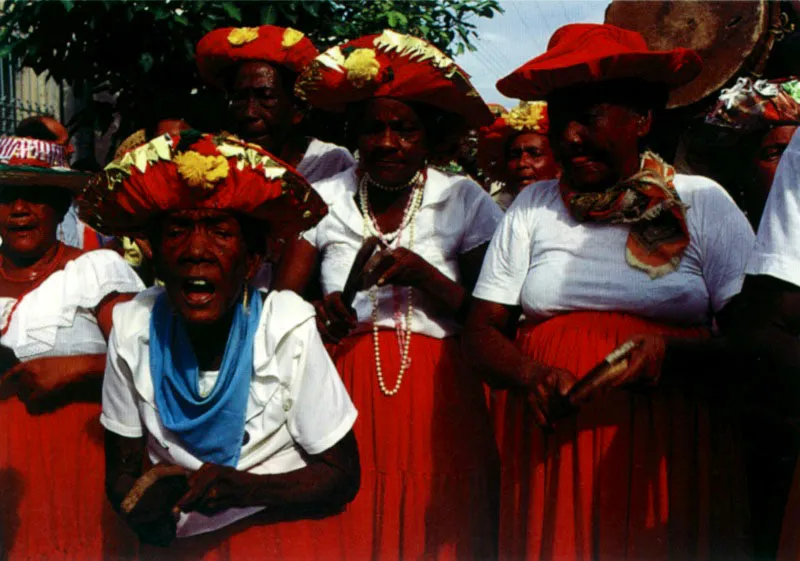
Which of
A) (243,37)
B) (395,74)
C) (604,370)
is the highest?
(243,37)

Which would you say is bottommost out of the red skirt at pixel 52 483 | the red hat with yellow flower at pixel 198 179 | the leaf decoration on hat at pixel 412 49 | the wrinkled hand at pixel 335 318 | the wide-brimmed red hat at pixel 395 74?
the red skirt at pixel 52 483

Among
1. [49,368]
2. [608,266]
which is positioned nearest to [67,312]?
[49,368]

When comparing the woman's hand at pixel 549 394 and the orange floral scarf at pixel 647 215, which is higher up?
the orange floral scarf at pixel 647 215

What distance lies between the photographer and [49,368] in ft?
12.1

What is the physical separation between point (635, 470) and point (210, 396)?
137cm

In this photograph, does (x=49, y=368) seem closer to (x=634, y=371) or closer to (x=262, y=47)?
(x=262, y=47)

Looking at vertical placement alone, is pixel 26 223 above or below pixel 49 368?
above

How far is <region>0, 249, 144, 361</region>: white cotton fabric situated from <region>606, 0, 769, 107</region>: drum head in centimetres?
285

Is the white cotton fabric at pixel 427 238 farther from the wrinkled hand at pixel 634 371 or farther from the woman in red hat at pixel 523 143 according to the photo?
the woman in red hat at pixel 523 143

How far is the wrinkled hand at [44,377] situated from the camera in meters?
3.69

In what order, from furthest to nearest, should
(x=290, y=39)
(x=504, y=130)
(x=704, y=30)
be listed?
Result: (x=504, y=130)
(x=704, y=30)
(x=290, y=39)

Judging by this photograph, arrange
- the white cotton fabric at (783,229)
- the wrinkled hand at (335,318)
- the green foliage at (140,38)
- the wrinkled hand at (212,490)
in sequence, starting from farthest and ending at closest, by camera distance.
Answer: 1. the green foliage at (140,38)
2. the wrinkled hand at (335,318)
3. the wrinkled hand at (212,490)
4. the white cotton fabric at (783,229)

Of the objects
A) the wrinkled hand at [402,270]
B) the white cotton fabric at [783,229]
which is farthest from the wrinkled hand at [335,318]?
the white cotton fabric at [783,229]

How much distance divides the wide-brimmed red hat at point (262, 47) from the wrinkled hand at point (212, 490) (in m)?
2.34
